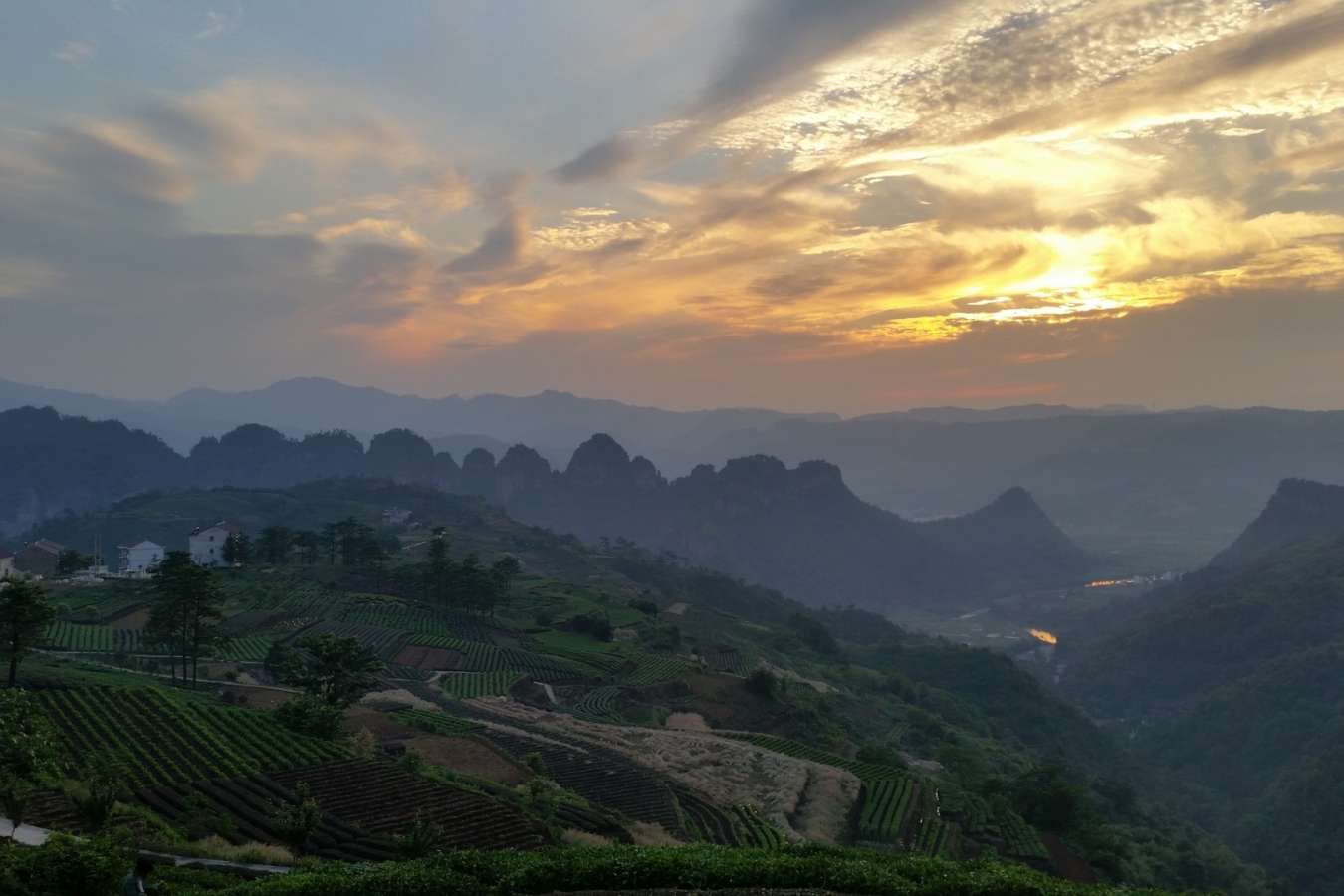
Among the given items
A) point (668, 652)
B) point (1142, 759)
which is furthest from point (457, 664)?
point (1142, 759)

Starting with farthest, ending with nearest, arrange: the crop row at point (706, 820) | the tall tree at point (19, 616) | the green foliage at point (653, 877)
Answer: the crop row at point (706, 820) → the tall tree at point (19, 616) → the green foliage at point (653, 877)

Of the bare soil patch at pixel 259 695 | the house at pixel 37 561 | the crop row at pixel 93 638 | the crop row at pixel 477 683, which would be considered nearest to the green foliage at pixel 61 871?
the bare soil patch at pixel 259 695

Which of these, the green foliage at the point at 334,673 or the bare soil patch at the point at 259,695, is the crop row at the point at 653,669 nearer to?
the bare soil patch at the point at 259,695

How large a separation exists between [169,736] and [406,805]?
13004 mm

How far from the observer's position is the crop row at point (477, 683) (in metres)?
72.2

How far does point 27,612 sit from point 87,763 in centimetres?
1277

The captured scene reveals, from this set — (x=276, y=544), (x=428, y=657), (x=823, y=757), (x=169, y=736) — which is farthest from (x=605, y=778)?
(x=276, y=544)

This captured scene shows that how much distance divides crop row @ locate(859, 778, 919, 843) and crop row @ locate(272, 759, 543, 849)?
26914mm

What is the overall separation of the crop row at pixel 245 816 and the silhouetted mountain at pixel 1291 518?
644 feet

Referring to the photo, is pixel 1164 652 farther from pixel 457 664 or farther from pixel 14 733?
pixel 14 733

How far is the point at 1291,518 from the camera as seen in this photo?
18838 centimetres

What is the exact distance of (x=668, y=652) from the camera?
101250mm

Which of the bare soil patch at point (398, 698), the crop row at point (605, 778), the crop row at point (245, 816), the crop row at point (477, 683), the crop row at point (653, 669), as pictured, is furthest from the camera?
the crop row at point (653, 669)

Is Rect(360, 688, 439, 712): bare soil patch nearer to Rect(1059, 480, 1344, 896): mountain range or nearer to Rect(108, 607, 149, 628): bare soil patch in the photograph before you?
Rect(108, 607, 149, 628): bare soil patch
